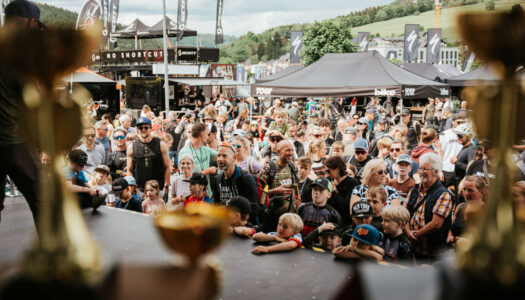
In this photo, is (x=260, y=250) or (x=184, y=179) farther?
(x=184, y=179)

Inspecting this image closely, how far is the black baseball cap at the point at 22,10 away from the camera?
1.47m

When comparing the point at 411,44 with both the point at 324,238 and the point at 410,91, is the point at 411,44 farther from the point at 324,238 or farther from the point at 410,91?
the point at 324,238

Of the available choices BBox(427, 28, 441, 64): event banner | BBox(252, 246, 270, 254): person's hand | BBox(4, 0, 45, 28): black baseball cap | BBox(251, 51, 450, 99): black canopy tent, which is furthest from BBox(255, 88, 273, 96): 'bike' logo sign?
BBox(427, 28, 441, 64): event banner

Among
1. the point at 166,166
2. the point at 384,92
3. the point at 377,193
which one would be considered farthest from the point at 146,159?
the point at 384,92

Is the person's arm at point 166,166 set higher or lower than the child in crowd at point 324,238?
higher

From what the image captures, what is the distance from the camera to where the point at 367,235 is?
3637mm

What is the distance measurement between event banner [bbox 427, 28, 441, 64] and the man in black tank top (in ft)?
113

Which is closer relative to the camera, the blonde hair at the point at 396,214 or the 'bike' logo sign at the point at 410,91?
the blonde hair at the point at 396,214

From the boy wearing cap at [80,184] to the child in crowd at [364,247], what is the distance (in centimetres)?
277

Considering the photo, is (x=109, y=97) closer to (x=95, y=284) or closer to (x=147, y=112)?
(x=147, y=112)

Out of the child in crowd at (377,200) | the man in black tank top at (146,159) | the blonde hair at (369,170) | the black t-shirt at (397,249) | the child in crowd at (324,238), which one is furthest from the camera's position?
the man in black tank top at (146,159)

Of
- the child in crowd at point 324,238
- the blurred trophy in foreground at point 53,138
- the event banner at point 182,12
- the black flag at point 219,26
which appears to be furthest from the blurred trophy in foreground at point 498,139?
the black flag at point 219,26

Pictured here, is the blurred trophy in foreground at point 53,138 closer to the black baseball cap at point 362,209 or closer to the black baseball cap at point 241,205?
the black baseball cap at point 362,209

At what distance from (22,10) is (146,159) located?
495 centimetres
